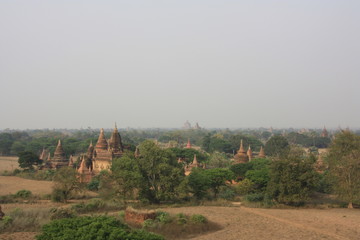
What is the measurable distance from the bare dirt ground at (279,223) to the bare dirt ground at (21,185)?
7.48 metres

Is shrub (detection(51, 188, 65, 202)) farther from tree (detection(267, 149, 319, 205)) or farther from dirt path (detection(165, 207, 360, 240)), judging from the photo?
tree (detection(267, 149, 319, 205))

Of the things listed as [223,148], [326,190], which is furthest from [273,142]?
[326,190]

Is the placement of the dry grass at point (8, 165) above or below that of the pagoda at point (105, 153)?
below

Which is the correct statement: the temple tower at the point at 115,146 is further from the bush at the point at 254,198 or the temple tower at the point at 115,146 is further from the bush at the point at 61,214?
the bush at the point at 61,214

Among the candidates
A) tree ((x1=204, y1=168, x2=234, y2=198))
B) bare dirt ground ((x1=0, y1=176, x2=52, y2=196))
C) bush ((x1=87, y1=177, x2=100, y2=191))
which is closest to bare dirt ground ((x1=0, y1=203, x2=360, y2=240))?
tree ((x1=204, y1=168, x2=234, y2=198))

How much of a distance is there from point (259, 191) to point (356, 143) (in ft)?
27.8

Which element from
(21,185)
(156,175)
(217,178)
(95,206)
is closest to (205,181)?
(217,178)

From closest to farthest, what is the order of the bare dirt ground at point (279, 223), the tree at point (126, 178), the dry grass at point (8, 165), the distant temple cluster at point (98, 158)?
the bare dirt ground at point (279, 223) < the tree at point (126, 178) < the distant temple cluster at point (98, 158) < the dry grass at point (8, 165)

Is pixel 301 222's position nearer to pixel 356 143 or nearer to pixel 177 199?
pixel 177 199

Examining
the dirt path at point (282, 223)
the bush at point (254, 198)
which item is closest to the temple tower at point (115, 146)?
the dirt path at point (282, 223)

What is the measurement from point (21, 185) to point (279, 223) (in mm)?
25633

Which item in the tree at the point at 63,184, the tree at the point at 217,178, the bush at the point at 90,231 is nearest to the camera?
the bush at the point at 90,231

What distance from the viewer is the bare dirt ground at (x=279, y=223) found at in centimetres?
1494

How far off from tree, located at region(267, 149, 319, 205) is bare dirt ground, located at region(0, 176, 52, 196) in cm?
1883
